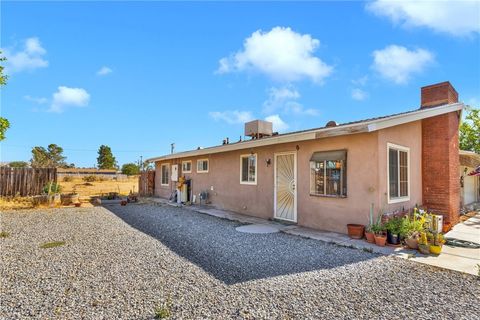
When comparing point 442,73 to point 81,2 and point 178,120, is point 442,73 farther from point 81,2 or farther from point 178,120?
point 178,120

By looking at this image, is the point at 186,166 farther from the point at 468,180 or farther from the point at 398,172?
the point at 468,180

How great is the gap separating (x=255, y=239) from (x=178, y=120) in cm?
1826

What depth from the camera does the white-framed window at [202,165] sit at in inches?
501

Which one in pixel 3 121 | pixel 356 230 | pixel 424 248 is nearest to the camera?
pixel 424 248

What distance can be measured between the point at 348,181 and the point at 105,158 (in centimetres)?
6307

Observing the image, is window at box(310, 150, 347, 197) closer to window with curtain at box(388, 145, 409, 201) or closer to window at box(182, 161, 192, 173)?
window with curtain at box(388, 145, 409, 201)

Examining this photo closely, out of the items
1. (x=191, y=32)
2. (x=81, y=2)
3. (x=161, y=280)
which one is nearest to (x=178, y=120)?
(x=191, y=32)

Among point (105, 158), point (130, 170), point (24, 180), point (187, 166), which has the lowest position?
point (24, 180)

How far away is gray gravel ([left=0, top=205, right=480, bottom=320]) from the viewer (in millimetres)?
3014

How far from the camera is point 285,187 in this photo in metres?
8.48

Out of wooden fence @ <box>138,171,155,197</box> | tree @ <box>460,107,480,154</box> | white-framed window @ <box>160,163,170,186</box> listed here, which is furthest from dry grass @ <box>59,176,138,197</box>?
tree @ <box>460,107,480,154</box>

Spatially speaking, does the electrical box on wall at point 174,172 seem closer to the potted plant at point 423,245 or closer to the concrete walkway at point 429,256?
the concrete walkway at point 429,256

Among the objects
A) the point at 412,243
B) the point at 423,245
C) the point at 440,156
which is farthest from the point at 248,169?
the point at 440,156

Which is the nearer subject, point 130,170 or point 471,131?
point 471,131
